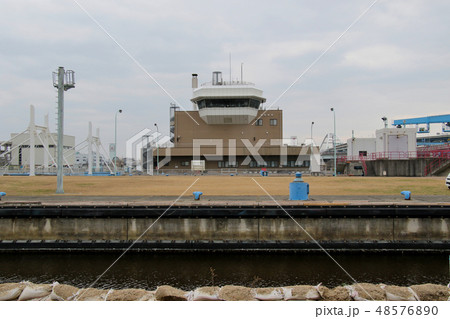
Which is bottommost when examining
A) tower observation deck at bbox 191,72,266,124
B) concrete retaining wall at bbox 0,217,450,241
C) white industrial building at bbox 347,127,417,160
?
concrete retaining wall at bbox 0,217,450,241

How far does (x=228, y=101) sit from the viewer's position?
2378 inches

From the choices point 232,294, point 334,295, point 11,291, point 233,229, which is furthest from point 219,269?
point 11,291

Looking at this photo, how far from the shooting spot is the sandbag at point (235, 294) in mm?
7105

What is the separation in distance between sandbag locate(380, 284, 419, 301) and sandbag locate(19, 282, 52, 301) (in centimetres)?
727

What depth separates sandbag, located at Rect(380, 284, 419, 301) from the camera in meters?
7.02

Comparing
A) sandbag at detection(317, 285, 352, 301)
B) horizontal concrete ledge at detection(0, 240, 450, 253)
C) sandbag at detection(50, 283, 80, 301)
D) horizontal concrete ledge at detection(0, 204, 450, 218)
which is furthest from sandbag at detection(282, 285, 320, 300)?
horizontal concrete ledge at detection(0, 204, 450, 218)

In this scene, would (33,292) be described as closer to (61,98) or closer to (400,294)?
(400,294)

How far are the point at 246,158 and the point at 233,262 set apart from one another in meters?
47.5

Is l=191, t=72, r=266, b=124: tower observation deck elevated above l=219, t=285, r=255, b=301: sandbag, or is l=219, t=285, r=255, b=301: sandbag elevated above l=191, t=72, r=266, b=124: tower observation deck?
l=191, t=72, r=266, b=124: tower observation deck

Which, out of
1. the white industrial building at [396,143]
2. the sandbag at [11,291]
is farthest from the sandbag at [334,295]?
the white industrial building at [396,143]

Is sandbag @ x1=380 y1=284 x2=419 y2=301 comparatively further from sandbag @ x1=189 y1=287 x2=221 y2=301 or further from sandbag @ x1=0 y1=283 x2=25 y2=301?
sandbag @ x1=0 y1=283 x2=25 y2=301

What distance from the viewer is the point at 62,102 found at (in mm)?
22172

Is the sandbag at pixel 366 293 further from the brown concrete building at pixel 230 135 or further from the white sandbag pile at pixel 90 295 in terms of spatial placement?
the brown concrete building at pixel 230 135
